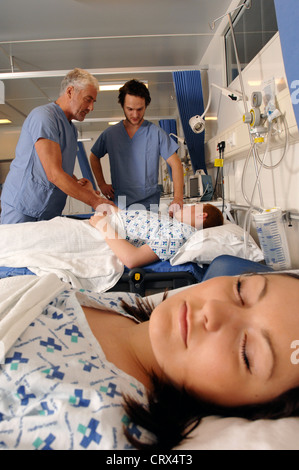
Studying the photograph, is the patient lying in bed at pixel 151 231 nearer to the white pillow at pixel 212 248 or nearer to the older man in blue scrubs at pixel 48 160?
the white pillow at pixel 212 248

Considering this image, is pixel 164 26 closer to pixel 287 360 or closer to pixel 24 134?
pixel 24 134

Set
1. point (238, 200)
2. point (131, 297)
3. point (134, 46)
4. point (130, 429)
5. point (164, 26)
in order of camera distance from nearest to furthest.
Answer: point (130, 429)
point (131, 297)
point (238, 200)
point (164, 26)
point (134, 46)

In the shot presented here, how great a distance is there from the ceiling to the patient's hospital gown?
3.65m

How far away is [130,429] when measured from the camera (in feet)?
2.09

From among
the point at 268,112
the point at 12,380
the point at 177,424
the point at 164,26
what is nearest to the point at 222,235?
the point at 268,112

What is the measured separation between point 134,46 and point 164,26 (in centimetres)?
60

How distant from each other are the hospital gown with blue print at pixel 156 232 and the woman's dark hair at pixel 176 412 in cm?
126

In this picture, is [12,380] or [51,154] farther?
[51,154]

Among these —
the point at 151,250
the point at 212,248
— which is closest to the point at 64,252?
the point at 151,250

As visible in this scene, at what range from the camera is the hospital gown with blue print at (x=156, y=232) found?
2.05 metres

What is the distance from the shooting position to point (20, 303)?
34.0 inches

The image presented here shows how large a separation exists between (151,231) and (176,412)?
1450 millimetres

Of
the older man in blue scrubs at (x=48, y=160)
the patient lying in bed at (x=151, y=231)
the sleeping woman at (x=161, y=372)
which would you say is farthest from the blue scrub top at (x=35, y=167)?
the sleeping woman at (x=161, y=372)

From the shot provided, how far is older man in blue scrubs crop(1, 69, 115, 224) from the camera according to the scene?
7.35 feet
